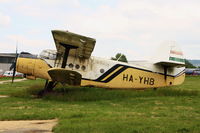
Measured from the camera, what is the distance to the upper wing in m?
9.80

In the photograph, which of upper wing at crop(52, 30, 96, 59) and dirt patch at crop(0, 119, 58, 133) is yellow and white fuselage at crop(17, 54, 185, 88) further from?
dirt patch at crop(0, 119, 58, 133)

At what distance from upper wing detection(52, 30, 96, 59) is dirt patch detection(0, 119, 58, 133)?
4.37 meters

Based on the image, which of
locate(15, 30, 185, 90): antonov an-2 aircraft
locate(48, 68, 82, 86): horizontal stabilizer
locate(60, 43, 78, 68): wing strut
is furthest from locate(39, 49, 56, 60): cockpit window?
locate(48, 68, 82, 86): horizontal stabilizer

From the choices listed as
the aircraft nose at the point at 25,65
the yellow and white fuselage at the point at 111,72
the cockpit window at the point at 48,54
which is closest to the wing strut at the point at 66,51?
the yellow and white fuselage at the point at 111,72

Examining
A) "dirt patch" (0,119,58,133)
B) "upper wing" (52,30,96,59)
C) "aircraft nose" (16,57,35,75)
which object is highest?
"upper wing" (52,30,96,59)

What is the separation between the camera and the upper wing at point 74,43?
32.1 ft

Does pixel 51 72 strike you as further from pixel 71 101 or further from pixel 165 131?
pixel 165 131

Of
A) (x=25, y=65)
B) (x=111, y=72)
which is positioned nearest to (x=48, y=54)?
(x=25, y=65)

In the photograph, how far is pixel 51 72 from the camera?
1035cm

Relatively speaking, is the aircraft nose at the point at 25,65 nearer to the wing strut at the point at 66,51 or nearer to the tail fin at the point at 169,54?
the wing strut at the point at 66,51

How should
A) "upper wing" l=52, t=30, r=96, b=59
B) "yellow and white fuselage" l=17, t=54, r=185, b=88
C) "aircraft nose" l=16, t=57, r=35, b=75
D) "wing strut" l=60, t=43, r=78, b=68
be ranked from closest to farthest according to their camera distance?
"upper wing" l=52, t=30, r=96, b=59 → "wing strut" l=60, t=43, r=78, b=68 → "aircraft nose" l=16, t=57, r=35, b=75 → "yellow and white fuselage" l=17, t=54, r=185, b=88

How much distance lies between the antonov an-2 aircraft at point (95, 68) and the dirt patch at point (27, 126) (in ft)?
13.6

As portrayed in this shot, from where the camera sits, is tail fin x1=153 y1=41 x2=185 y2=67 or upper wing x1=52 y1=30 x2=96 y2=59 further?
tail fin x1=153 y1=41 x2=185 y2=67

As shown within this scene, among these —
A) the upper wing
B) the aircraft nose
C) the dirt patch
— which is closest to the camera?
the dirt patch
